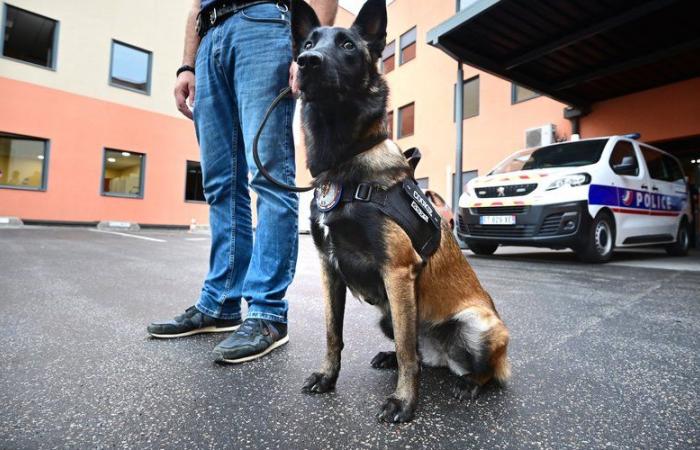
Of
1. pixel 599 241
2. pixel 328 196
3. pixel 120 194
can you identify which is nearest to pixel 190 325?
pixel 328 196

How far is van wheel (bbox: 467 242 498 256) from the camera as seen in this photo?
6363 millimetres

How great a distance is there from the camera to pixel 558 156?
19.3ft

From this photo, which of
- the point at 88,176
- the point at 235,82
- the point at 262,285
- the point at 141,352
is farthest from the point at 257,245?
the point at 88,176

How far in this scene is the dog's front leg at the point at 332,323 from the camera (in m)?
1.29

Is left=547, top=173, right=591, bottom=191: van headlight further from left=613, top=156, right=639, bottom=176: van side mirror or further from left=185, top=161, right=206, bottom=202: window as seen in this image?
left=185, top=161, right=206, bottom=202: window

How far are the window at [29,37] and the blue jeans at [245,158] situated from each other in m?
13.9

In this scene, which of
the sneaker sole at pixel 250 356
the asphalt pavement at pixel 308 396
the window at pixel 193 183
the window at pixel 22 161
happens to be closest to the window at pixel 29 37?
the window at pixel 22 161

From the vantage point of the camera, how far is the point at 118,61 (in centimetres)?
1331

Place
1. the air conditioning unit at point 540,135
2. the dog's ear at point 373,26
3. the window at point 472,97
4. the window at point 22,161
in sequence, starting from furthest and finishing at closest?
1. the window at point 472,97
2. the window at point 22,161
3. the air conditioning unit at point 540,135
4. the dog's ear at point 373,26

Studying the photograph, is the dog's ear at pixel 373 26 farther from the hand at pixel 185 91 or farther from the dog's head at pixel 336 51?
the hand at pixel 185 91

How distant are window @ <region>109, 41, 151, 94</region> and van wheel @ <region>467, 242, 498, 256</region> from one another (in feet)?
43.2

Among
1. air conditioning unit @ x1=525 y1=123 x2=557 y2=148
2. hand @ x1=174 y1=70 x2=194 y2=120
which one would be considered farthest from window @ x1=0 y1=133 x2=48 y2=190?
air conditioning unit @ x1=525 y1=123 x2=557 y2=148

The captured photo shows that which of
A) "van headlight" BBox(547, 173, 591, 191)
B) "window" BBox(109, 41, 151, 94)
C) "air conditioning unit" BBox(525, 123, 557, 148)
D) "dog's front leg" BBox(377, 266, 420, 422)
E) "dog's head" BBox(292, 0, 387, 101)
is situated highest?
"window" BBox(109, 41, 151, 94)

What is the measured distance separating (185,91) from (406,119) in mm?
14379
